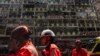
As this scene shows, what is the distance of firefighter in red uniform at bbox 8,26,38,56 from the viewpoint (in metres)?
3.33

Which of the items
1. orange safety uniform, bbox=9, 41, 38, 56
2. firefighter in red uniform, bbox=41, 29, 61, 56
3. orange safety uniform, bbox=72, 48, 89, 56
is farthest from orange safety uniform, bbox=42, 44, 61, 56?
orange safety uniform, bbox=72, 48, 89, 56

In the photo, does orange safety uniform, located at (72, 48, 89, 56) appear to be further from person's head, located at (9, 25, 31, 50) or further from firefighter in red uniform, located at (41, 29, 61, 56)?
person's head, located at (9, 25, 31, 50)

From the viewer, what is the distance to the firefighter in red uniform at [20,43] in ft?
10.9

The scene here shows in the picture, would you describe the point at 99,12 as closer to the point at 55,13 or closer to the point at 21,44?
the point at 55,13

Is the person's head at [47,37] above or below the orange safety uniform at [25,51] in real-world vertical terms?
below

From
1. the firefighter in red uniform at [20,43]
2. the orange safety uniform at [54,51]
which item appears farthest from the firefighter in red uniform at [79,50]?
the firefighter in red uniform at [20,43]

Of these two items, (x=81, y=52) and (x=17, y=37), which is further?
(x=81, y=52)

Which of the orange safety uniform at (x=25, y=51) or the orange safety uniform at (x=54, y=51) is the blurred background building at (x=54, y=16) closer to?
the orange safety uniform at (x=54, y=51)

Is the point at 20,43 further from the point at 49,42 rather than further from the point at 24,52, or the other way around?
the point at 49,42

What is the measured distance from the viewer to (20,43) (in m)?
3.38

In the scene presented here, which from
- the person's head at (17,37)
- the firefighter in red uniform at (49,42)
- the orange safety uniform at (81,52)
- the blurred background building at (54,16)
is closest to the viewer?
the person's head at (17,37)

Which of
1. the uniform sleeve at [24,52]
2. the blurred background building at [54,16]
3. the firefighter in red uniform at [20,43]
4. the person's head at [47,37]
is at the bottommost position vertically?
the blurred background building at [54,16]

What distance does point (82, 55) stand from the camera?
859cm

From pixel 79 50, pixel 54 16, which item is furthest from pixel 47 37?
pixel 54 16
